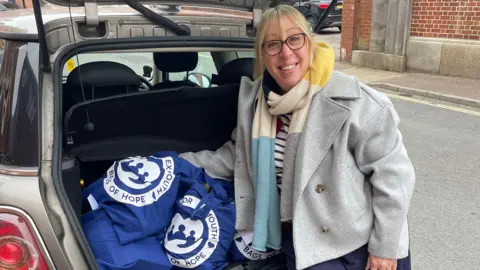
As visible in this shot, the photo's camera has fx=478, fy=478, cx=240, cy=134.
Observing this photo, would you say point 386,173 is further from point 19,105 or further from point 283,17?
point 19,105

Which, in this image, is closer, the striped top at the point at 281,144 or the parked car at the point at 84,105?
the parked car at the point at 84,105

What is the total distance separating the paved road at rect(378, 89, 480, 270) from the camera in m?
3.26

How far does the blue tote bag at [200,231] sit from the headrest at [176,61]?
1151mm

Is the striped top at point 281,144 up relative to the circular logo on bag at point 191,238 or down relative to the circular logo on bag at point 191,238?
up

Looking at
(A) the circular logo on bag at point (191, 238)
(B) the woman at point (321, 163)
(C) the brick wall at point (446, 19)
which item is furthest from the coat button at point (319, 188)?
(C) the brick wall at point (446, 19)

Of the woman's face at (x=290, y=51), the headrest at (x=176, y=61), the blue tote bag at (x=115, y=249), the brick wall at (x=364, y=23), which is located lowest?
the brick wall at (x=364, y=23)

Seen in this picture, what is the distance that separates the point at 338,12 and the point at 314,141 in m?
16.7

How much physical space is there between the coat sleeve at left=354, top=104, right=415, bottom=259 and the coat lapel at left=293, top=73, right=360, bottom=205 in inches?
4.1

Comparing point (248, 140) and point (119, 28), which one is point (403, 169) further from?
point (119, 28)

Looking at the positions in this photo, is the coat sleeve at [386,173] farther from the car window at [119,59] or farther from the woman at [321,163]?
the car window at [119,59]

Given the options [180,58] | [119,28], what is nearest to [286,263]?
[119,28]

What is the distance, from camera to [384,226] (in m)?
1.75

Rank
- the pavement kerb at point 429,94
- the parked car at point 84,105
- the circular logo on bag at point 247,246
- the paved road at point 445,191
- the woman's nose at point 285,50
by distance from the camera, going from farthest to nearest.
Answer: the pavement kerb at point 429,94, the paved road at point 445,191, the circular logo on bag at point 247,246, the woman's nose at point 285,50, the parked car at point 84,105

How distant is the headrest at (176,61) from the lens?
2.93m
